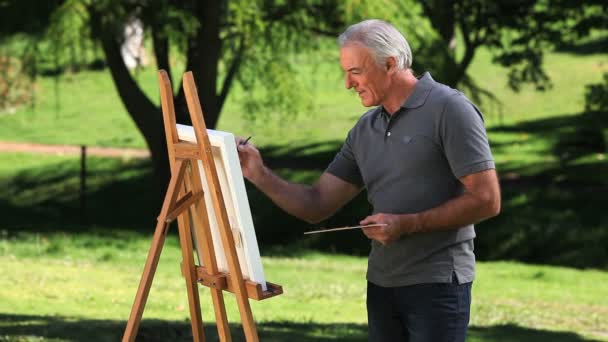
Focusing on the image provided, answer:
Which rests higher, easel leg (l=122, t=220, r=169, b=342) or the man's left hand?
the man's left hand

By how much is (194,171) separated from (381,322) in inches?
38.8

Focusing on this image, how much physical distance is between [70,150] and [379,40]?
80.9 ft

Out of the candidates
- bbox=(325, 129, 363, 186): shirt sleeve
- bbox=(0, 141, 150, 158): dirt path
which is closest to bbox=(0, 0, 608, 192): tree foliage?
bbox=(0, 141, 150, 158): dirt path

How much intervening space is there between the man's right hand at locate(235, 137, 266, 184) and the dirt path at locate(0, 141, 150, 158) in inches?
824

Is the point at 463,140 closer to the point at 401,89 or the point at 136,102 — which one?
the point at 401,89

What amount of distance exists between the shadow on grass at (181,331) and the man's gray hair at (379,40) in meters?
4.13

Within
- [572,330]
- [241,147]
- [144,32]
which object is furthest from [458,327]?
[144,32]

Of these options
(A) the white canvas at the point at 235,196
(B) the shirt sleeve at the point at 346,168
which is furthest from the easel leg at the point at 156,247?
(B) the shirt sleeve at the point at 346,168

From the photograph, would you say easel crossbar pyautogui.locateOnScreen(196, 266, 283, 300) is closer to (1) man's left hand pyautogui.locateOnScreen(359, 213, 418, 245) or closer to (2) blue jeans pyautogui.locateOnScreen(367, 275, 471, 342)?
(2) blue jeans pyautogui.locateOnScreen(367, 275, 471, 342)

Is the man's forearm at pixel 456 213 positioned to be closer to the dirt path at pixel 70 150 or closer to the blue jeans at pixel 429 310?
the blue jeans at pixel 429 310

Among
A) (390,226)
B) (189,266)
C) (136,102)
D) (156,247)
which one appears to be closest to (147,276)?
(156,247)

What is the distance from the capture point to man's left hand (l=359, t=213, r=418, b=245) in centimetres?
394

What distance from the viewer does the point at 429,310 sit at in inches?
158

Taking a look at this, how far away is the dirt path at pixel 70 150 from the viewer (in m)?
25.9
